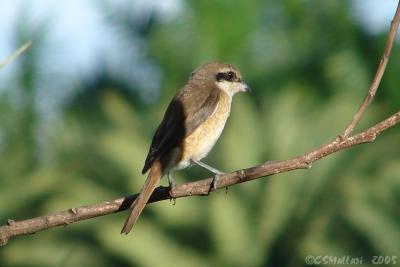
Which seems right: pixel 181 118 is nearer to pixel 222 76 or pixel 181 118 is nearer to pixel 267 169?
pixel 222 76

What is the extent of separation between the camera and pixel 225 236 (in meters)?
12.3

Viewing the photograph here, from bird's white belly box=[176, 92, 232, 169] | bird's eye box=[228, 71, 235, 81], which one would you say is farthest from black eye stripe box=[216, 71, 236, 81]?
bird's white belly box=[176, 92, 232, 169]

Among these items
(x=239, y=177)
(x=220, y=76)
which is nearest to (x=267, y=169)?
(x=239, y=177)

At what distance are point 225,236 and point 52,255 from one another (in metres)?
3.83

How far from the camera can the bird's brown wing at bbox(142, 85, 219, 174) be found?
602cm

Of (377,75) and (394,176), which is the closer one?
(377,75)

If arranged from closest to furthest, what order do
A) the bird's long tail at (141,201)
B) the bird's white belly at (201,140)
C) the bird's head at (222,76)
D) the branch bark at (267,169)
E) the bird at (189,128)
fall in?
1. the branch bark at (267,169)
2. the bird's long tail at (141,201)
3. the bird at (189,128)
4. the bird's white belly at (201,140)
5. the bird's head at (222,76)

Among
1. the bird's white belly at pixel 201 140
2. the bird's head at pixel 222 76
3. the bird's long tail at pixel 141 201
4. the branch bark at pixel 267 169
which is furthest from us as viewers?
the bird's head at pixel 222 76

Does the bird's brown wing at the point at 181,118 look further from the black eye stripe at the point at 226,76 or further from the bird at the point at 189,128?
the black eye stripe at the point at 226,76

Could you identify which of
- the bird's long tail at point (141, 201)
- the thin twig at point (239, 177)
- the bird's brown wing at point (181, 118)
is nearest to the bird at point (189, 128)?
the bird's brown wing at point (181, 118)

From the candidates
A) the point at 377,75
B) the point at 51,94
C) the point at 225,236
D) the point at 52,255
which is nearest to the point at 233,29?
the point at 51,94

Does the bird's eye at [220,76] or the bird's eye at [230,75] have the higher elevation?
the bird's eye at [230,75]

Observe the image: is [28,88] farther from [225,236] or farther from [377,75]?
[377,75]

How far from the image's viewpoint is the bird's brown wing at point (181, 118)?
237 inches
